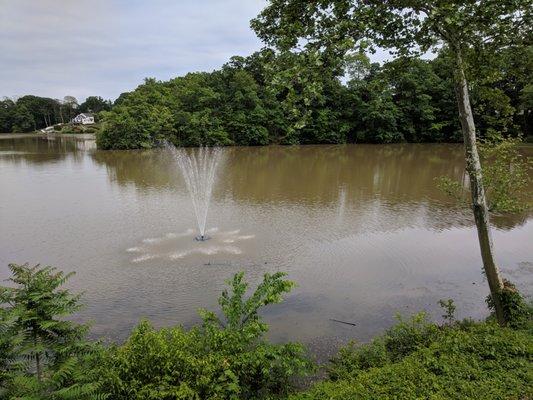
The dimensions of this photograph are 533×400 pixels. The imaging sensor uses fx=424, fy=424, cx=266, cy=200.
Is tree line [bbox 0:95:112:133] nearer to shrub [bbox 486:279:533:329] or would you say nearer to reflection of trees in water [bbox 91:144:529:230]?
reflection of trees in water [bbox 91:144:529:230]

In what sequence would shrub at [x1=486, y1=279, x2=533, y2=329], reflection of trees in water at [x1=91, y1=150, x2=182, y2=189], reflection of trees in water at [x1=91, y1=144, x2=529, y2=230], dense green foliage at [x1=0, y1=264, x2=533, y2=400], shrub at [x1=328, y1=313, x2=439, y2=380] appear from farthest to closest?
reflection of trees in water at [x1=91, y1=150, x2=182, y2=189], reflection of trees in water at [x1=91, y1=144, x2=529, y2=230], shrub at [x1=486, y1=279, x2=533, y2=329], shrub at [x1=328, y1=313, x2=439, y2=380], dense green foliage at [x1=0, y1=264, x2=533, y2=400]

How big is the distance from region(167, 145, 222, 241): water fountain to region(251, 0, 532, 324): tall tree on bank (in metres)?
8.60

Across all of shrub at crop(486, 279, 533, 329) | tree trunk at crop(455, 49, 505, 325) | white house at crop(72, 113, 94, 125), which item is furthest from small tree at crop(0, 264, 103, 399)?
white house at crop(72, 113, 94, 125)

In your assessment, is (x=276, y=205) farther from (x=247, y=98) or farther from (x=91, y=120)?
(x=91, y=120)

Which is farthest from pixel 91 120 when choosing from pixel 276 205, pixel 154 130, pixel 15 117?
pixel 276 205

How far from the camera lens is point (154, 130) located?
42.7 metres

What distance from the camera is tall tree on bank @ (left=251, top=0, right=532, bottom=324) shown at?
22.1 ft

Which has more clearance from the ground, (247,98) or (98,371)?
(247,98)

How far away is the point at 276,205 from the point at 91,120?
86.7 metres

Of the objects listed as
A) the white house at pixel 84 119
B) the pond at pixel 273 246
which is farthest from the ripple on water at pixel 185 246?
the white house at pixel 84 119

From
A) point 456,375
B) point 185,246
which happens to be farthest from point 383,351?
point 185,246

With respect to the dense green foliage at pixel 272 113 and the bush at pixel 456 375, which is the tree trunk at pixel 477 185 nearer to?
the bush at pixel 456 375

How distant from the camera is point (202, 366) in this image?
17.5 feet

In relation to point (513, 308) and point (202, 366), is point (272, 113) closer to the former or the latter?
point (513, 308)
